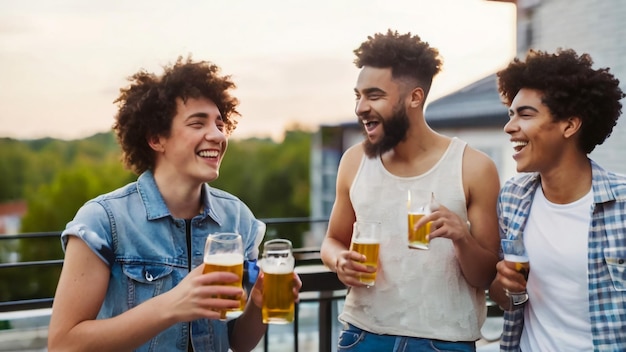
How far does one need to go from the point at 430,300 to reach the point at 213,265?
0.83m

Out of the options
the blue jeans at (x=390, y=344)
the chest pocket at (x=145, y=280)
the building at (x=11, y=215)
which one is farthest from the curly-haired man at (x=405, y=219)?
the building at (x=11, y=215)

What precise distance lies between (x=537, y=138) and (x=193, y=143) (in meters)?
1.12

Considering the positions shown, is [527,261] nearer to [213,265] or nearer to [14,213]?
[213,265]

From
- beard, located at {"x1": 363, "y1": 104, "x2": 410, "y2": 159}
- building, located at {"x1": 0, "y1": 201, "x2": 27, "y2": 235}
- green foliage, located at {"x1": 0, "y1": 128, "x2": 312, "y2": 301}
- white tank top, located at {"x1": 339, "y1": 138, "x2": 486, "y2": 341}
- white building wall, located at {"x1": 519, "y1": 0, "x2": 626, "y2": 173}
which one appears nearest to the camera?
white tank top, located at {"x1": 339, "y1": 138, "x2": 486, "y2": 341}

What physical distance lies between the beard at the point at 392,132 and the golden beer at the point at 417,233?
1.07 ft

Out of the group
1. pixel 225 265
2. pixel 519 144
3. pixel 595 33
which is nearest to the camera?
pixel 225 265

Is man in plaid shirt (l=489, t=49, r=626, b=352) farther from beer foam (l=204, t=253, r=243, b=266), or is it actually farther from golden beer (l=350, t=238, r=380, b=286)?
beer foam (l=204, t=253, r=243, b=266)

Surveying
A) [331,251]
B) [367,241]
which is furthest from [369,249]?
[331,251]

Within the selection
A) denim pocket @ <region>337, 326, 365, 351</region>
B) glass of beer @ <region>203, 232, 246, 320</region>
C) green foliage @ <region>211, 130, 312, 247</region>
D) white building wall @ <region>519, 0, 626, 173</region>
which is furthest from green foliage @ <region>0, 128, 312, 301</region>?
glass of beer @ <region>203, 232, 246, 320</region>

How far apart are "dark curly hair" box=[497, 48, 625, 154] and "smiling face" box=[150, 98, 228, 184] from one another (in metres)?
1.09

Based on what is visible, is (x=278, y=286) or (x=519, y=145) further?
(x=519, y=145)

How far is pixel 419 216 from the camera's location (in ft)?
5.61

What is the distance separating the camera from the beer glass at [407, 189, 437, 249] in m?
1.69

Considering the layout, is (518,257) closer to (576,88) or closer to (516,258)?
(516,258)
